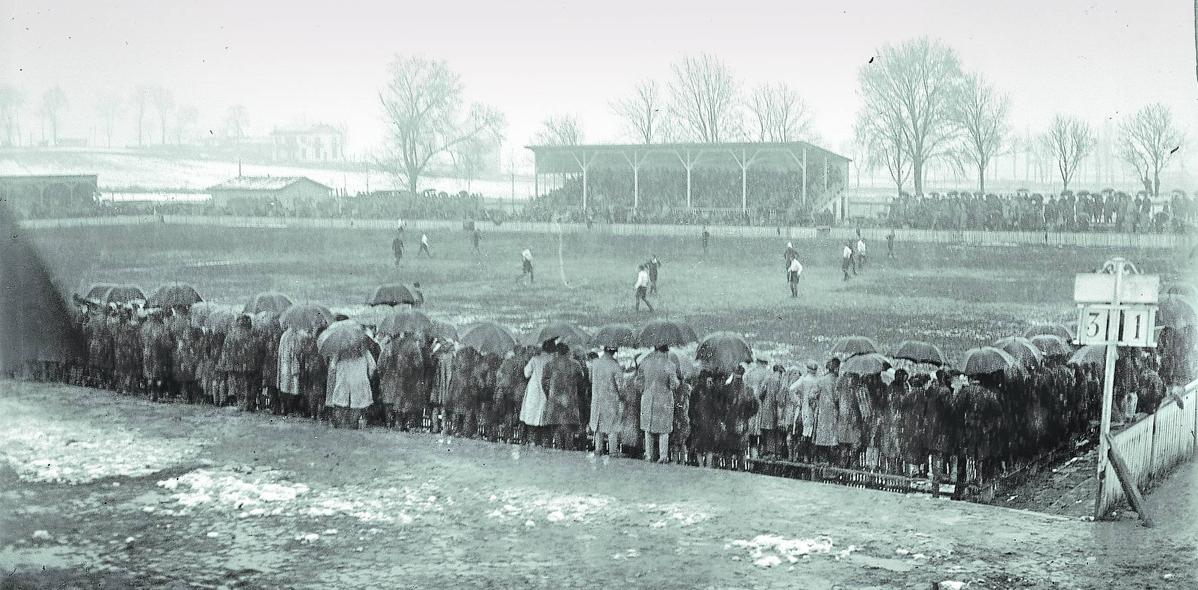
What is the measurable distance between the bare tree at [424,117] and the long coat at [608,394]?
34.5 ft

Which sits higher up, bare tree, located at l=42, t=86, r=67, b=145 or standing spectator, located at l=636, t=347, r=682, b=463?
bare tree, located at l=42, t=86, r=67, b=145

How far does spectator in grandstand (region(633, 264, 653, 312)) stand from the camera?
62.2 feet

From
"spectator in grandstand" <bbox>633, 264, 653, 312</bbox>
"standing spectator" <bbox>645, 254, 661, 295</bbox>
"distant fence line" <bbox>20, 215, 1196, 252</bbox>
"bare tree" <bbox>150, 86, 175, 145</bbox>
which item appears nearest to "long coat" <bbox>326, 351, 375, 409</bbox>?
"spectator in grandstand" <bbox>633, 264, 653, 312</bbox>

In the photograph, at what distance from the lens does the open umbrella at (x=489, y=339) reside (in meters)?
11.4

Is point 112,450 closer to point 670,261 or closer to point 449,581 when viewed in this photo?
point 449,581

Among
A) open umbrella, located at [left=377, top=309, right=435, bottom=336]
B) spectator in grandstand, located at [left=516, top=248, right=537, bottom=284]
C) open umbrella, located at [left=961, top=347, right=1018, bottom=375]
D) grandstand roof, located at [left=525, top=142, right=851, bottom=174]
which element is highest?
grandstand roof, located at [left=525, top=142, right=851, bottom=174]

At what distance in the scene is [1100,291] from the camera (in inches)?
340

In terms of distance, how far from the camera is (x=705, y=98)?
735 inches

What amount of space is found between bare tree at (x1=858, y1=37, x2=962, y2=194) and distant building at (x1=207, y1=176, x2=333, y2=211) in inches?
396

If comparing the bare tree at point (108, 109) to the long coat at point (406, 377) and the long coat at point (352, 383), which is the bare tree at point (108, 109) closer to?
the long coat at point (352, 383)

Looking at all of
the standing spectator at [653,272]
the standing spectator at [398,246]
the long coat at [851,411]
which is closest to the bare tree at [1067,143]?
the standing spectator at [653,272]

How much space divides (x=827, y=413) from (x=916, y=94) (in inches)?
365

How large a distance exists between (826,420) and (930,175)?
10566 millimetres

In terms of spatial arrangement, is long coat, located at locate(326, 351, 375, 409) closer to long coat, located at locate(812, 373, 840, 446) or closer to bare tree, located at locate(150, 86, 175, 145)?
long coat, located at locate(812, 373, 840, 446)
